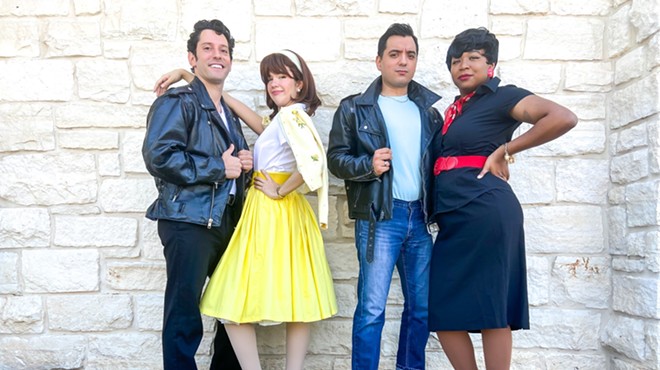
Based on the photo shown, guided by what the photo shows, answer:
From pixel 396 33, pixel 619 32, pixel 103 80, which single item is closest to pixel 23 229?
pixel 103 80

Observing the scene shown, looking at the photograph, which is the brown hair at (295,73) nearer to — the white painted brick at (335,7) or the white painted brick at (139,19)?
the white painted brick at (335,7)

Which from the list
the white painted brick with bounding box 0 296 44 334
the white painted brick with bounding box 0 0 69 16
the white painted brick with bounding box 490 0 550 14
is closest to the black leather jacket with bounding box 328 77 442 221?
the white painted brick with bounding box 490 0 550 14

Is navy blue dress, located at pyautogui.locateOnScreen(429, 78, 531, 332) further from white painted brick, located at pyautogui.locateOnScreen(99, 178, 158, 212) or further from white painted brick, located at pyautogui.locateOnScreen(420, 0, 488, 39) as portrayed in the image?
white painted brick, located at pyautogui.locateOnScreen(99, 178, 158, 212)

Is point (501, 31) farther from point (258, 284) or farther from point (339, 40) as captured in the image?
point (258, 284)

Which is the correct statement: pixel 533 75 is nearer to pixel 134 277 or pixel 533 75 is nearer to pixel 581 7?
pixel 581 7

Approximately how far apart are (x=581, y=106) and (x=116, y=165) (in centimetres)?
288

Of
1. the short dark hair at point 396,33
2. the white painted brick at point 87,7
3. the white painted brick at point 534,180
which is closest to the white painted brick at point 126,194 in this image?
→ the white painted brick at point 87,7

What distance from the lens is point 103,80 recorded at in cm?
358

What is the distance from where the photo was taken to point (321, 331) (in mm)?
3578

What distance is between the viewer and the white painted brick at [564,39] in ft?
11.7

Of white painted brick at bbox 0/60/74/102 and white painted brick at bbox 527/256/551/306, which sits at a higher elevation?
white painted brick at bbox 0/60/74/102

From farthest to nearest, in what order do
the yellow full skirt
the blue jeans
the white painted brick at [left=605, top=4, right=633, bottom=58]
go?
the white painted brick at [left=605, top=4, right=633, bottom=58]
the blue jeans
the yellow full skirt

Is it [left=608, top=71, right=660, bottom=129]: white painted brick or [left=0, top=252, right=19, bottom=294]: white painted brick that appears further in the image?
[left=0, top=252, right=19, bottom=294]: white painted brick

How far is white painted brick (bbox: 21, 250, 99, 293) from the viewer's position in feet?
11.5
